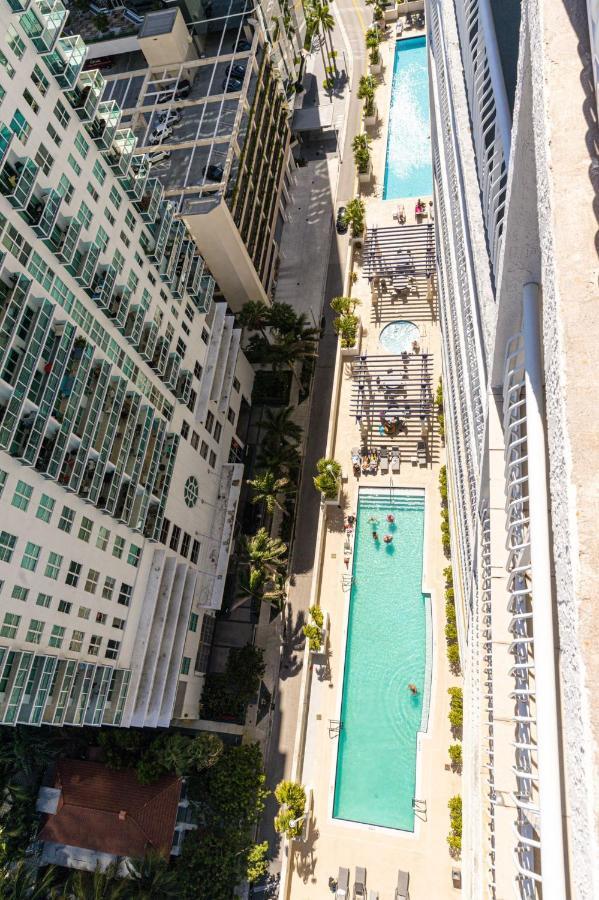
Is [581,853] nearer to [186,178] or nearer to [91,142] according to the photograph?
[91,142]

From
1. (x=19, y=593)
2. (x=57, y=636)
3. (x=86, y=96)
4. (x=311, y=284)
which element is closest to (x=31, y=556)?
(x=19, y=593)

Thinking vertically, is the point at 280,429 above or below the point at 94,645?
above

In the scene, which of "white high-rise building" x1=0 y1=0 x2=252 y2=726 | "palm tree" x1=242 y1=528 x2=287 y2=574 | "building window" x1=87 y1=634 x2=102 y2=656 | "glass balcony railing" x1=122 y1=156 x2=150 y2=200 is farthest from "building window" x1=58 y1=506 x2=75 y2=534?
"glass balcony railing" x1=122 y1=156 x2=150 y2=200

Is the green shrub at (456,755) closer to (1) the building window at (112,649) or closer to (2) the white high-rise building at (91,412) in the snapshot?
(2) the white high-rise building at (91,412)

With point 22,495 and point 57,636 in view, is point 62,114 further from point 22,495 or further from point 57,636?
point 57,636

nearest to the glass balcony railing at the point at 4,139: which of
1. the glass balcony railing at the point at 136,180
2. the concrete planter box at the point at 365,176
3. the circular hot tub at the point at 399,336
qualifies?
the glass balcony railing at the point at 136,180

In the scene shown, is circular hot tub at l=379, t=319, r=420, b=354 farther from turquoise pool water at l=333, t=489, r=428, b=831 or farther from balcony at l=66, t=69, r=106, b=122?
balcony at l=66, t=69, r=106, b=122
